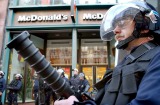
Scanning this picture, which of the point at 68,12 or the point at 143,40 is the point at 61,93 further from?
the point at 68,12

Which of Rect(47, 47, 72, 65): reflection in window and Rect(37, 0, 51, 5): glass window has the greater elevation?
Rect(37, 0, 51, 5): glass window

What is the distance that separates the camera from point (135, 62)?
4.19ft

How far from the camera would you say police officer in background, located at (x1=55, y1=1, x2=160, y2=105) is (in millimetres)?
1047

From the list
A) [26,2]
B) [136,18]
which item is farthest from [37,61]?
[26,2]

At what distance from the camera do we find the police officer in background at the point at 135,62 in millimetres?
1047

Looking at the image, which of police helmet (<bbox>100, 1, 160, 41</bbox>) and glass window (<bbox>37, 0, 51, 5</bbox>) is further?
glass window (<bbox>37, 0, 51, 5</bbox>)

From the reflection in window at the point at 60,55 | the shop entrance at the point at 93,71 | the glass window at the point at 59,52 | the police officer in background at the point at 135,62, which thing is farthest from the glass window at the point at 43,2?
the police officer in background at the point at 135,62

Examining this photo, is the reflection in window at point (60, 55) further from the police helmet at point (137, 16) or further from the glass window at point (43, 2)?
the police helmet at point (137, 16)

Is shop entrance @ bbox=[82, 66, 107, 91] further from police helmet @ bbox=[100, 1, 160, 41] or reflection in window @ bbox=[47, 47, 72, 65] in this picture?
police helmet @ bbox=[100, 1, 160, 41]

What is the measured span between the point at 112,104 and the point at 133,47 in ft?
1.35

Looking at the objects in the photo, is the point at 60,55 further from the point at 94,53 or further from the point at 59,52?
the point at 94,53

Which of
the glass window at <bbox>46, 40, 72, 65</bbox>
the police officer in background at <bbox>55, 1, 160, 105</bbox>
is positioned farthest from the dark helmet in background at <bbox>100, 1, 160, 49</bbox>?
the glass window at <bbox>46, 40, 72, 65</bbox>

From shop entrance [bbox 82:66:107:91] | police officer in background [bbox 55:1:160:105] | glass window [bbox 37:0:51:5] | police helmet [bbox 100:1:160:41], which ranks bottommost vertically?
shop entrance [bbox 82:66:107:91]

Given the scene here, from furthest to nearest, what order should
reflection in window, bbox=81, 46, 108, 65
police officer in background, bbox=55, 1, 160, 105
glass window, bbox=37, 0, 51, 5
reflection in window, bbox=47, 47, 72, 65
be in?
reflection in window, bbox=47, 47, 72, 65 < reflection in window, bbox=81, 46, 108, 65 < glass window, bbox=37, 0, 51, 5 < police officer in background, bbox=55, 1, 160, 105
